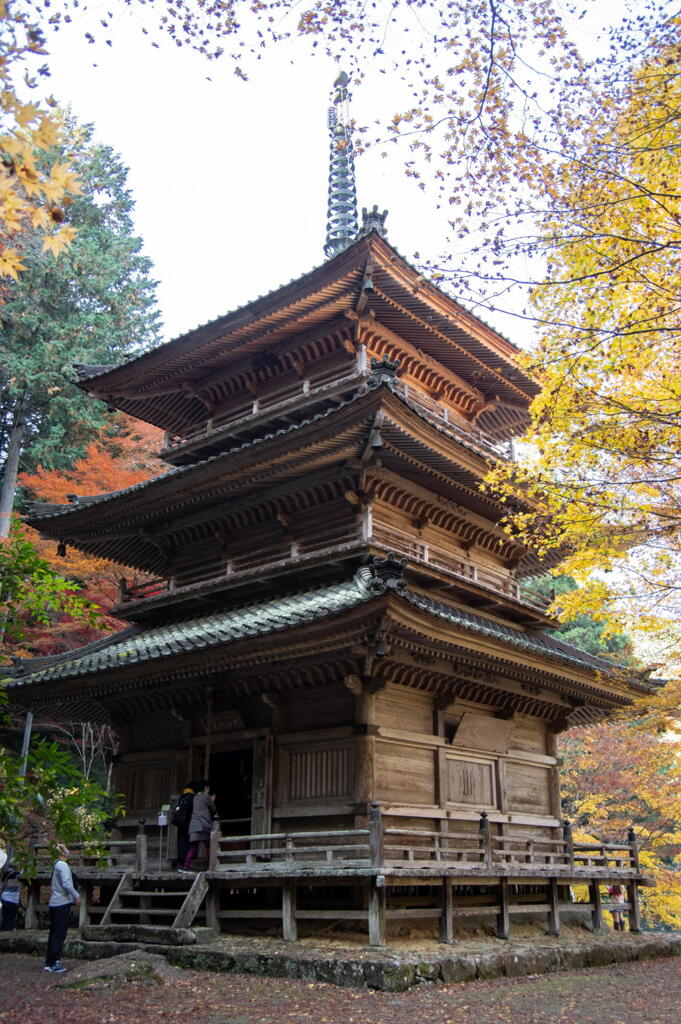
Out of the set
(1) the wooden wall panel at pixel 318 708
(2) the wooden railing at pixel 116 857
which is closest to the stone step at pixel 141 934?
(2) the wooden railing at pixel 116 857

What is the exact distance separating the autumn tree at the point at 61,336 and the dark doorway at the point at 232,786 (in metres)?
17.0

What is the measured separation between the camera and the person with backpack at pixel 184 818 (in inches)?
518

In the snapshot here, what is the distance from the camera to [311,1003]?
8.38 m

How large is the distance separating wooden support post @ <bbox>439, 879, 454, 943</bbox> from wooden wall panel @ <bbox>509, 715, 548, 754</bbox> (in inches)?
175

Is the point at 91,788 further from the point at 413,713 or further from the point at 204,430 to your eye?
the point at 204,430

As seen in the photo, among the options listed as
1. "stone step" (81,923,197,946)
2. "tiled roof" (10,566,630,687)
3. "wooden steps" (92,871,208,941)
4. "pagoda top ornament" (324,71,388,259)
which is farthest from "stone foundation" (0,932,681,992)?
"pagoda top ornament" (324,71,388,259)

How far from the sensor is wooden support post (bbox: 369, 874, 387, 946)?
10344 millimetres

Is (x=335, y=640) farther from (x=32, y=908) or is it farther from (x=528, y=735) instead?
(x=32, y=908)

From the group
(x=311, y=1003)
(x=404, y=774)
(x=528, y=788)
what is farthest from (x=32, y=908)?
(x=528, y=788)

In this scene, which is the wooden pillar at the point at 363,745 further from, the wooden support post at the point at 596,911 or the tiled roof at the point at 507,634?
the wooden support post at the point at 596,911

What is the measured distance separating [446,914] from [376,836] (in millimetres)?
2110

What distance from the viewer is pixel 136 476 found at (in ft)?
93.1

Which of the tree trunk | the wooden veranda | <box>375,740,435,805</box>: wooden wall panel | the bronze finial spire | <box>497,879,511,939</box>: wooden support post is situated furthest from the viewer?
the tree trunk

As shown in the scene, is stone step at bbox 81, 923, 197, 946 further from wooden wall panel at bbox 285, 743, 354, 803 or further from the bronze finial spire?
the bronze finial spire
